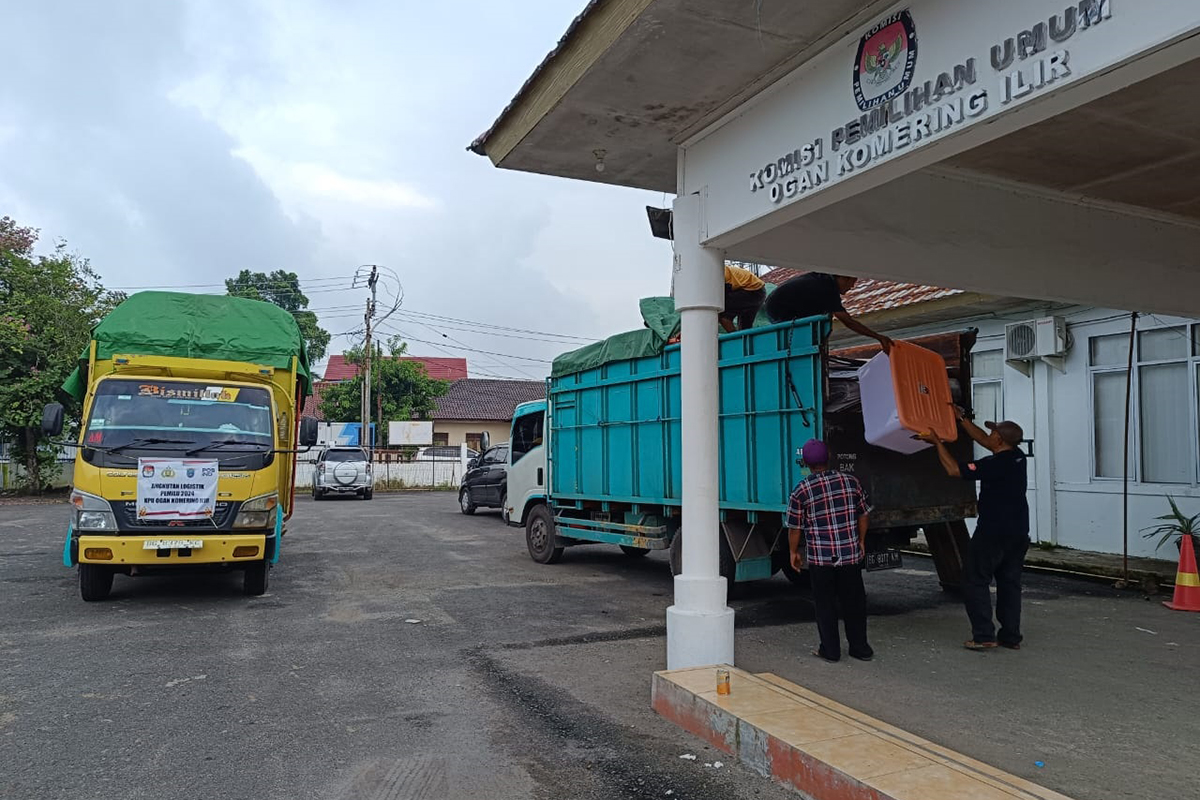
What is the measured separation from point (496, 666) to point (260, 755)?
210 centimetres

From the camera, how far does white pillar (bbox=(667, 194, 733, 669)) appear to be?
5.71 metres

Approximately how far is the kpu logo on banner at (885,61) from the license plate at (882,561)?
4614 millimetres

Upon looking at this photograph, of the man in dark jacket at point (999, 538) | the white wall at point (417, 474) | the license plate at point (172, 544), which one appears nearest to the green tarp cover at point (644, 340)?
the man in dark jacket at point (999, 538)

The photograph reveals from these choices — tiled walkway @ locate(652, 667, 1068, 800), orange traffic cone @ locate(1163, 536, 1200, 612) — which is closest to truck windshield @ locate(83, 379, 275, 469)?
tiled walkway @ locate(652, 667, 1068, 800)

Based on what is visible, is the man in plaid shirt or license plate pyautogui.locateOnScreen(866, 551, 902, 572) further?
license plate pyautogui.locateOnScreen(866, 551, 902, 572)

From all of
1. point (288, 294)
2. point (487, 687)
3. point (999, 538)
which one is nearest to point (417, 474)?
point (288, 294)

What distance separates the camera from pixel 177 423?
8672mm

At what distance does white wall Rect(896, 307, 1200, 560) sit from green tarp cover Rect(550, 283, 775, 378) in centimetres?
471

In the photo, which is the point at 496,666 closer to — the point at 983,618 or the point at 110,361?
the point at 983,618

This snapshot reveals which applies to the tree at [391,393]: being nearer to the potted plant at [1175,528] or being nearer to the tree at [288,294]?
the tree at [288,294]

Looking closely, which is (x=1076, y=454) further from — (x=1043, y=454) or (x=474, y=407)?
(x=474, y=407)

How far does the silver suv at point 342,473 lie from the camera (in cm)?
2641

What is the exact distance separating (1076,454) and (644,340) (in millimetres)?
6297

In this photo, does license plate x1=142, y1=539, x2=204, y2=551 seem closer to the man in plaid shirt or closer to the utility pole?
the man in plaid shirt
